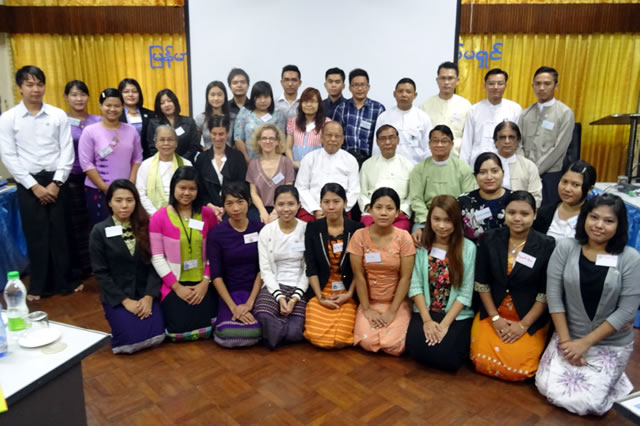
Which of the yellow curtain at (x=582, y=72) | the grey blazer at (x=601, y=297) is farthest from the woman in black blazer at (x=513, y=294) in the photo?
the yellow curtain at (x=582, y=72)

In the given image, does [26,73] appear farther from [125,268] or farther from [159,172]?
[125,268]

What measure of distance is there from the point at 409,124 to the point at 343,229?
4.04ft

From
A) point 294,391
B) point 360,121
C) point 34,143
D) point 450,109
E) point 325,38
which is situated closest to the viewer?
point 294,391

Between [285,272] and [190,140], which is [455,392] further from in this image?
[190,140]

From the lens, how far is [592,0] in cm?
477

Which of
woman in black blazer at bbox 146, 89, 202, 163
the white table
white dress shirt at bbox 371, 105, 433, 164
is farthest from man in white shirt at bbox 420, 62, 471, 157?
the white table

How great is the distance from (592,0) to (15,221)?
227 inches

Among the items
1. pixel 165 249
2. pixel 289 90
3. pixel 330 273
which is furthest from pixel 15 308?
pixel 289 90

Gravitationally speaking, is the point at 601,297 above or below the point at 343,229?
below

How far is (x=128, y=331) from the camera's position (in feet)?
9.20

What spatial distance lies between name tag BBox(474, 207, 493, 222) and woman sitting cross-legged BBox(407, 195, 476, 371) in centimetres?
25

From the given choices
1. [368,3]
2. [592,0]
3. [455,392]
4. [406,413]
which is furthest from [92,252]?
[592,0]

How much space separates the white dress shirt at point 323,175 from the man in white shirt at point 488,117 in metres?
1.00

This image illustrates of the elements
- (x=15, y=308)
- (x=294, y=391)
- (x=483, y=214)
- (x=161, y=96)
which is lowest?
(x=294, y=391)
